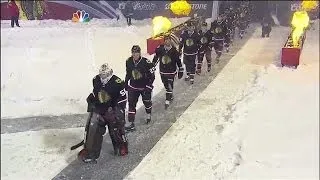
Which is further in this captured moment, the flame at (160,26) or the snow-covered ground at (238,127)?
the flame at (160,26)

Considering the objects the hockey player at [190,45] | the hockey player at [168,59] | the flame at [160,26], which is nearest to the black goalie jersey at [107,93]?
the hockey player at [168,59]

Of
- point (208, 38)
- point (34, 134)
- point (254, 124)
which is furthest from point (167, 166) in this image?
point (208, 38)

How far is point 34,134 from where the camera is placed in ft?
33.2

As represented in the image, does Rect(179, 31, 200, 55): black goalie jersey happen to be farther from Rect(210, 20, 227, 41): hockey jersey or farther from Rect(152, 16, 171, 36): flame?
Rect(152, 16, 171, 36): flame

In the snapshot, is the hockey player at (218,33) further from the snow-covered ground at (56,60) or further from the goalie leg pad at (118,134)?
the goalie leg pad at (118,134)

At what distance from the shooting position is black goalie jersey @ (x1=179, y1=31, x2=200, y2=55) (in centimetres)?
1230

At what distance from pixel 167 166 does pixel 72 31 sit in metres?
12.7

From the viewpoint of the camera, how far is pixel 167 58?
10.5 m

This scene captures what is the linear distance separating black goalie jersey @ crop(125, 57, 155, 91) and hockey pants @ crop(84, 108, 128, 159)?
1181mm

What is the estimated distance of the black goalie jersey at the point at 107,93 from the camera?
26.5ft

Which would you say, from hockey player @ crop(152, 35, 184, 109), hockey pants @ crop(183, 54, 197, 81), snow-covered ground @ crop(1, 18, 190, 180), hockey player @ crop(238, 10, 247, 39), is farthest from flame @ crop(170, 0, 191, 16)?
hockey player @ crop(152, 35, 184, 109)

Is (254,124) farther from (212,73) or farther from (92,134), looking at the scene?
(212,73)

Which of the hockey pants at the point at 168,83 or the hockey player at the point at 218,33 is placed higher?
the hockey player at the point at 218,33

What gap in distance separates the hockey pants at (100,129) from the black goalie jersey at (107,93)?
0.47 feet
